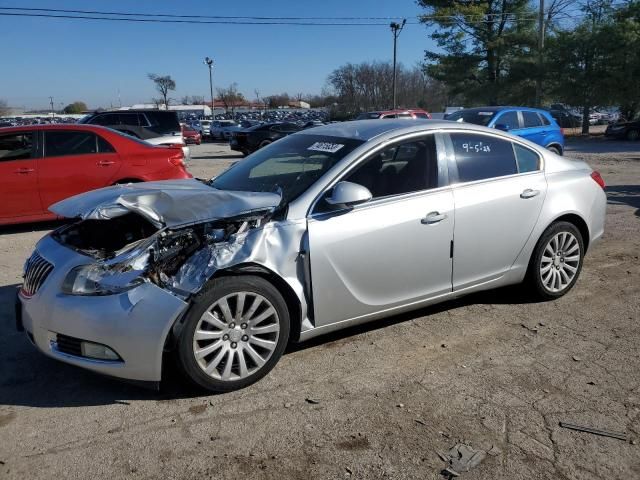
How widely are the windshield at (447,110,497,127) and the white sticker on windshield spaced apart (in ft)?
31.2

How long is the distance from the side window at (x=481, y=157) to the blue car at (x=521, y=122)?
8.78 m

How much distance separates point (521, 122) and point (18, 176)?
1101 centimetres

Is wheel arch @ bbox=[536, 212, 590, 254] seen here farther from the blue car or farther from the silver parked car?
the blue car

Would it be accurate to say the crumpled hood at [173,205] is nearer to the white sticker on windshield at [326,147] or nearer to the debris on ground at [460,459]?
the white sticker on windshield at [326,147]

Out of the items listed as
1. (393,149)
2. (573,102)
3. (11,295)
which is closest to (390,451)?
(393,149)

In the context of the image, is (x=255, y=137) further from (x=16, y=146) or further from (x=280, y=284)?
(x=280, y=284)

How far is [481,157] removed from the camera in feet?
14.8

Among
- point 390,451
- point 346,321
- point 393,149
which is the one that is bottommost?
point 390,451

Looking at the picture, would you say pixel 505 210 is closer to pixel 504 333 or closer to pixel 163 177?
pixel 504 333

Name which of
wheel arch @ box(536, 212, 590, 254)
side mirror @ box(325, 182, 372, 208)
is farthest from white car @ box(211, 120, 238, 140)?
side mirror @ box(325, 182, 372, 208)

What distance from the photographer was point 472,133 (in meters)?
4.52

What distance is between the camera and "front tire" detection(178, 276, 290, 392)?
128 inches

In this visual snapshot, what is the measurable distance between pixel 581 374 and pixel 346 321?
157cm

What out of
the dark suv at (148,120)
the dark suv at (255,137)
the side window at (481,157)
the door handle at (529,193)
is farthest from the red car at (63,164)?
the dark suv at (255,137)
